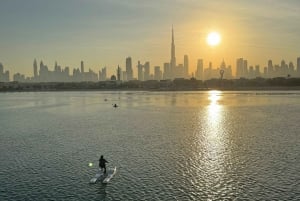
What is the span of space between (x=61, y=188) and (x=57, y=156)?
37.0ft

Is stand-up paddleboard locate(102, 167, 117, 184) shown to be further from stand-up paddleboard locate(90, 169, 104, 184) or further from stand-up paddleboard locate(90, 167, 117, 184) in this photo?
stand-up paddleboard locate(90, 169, 104, 184)

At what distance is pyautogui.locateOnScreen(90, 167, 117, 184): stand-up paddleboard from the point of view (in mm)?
29506

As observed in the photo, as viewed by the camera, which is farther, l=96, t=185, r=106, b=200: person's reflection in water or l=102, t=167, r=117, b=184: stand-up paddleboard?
l=102, t=167, r=117, b=184: stand-up paddleboard

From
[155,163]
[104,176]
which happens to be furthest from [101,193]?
[155,163]

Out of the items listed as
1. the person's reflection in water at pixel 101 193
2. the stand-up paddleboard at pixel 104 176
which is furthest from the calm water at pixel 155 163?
the stand-up paddleboard at pixel 104 176

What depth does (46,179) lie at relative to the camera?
1190 inches

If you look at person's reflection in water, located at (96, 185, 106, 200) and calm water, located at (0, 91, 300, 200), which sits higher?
calm water, located at (0, 91, 300, 200)

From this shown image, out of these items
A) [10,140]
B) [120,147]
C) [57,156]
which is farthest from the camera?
[10,140]

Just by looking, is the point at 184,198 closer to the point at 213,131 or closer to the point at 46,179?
the point at 46,179

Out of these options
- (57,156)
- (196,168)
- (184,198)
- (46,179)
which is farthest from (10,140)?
(184,198)

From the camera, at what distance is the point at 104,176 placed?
30.5 metres

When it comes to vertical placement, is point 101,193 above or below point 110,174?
below

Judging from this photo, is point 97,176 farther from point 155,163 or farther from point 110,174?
point 155,163

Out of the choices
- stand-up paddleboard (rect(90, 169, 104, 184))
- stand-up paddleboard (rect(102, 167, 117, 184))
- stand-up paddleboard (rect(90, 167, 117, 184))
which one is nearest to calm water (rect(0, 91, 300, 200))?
stand-up paddleboard (rect(102, 167, 117, 184))
